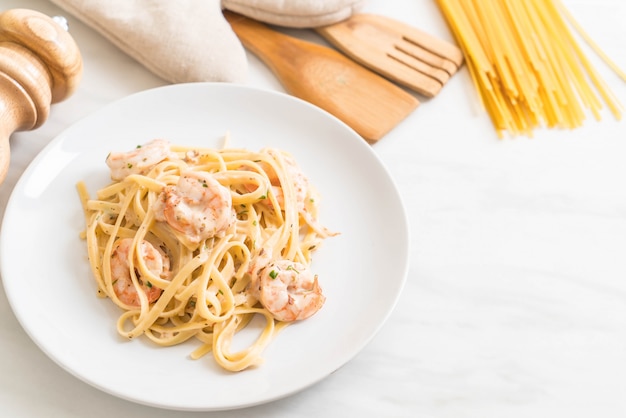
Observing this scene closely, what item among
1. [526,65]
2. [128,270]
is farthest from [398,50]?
[128,270]

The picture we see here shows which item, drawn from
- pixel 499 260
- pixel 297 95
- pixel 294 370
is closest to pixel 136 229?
pixel 294 370

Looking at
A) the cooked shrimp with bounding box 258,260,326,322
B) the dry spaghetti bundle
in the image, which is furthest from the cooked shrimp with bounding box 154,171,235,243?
the dry spaghetti bundle

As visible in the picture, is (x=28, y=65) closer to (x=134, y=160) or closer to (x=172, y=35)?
(x=134, y=160)

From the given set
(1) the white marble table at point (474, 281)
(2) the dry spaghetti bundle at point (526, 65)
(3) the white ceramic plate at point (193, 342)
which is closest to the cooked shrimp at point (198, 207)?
(3) the white ceramic plate at point (193, 342)

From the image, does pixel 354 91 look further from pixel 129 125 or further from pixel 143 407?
pixel 143 407

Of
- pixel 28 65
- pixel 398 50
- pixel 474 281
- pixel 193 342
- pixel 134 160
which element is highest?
pixel 28 65
